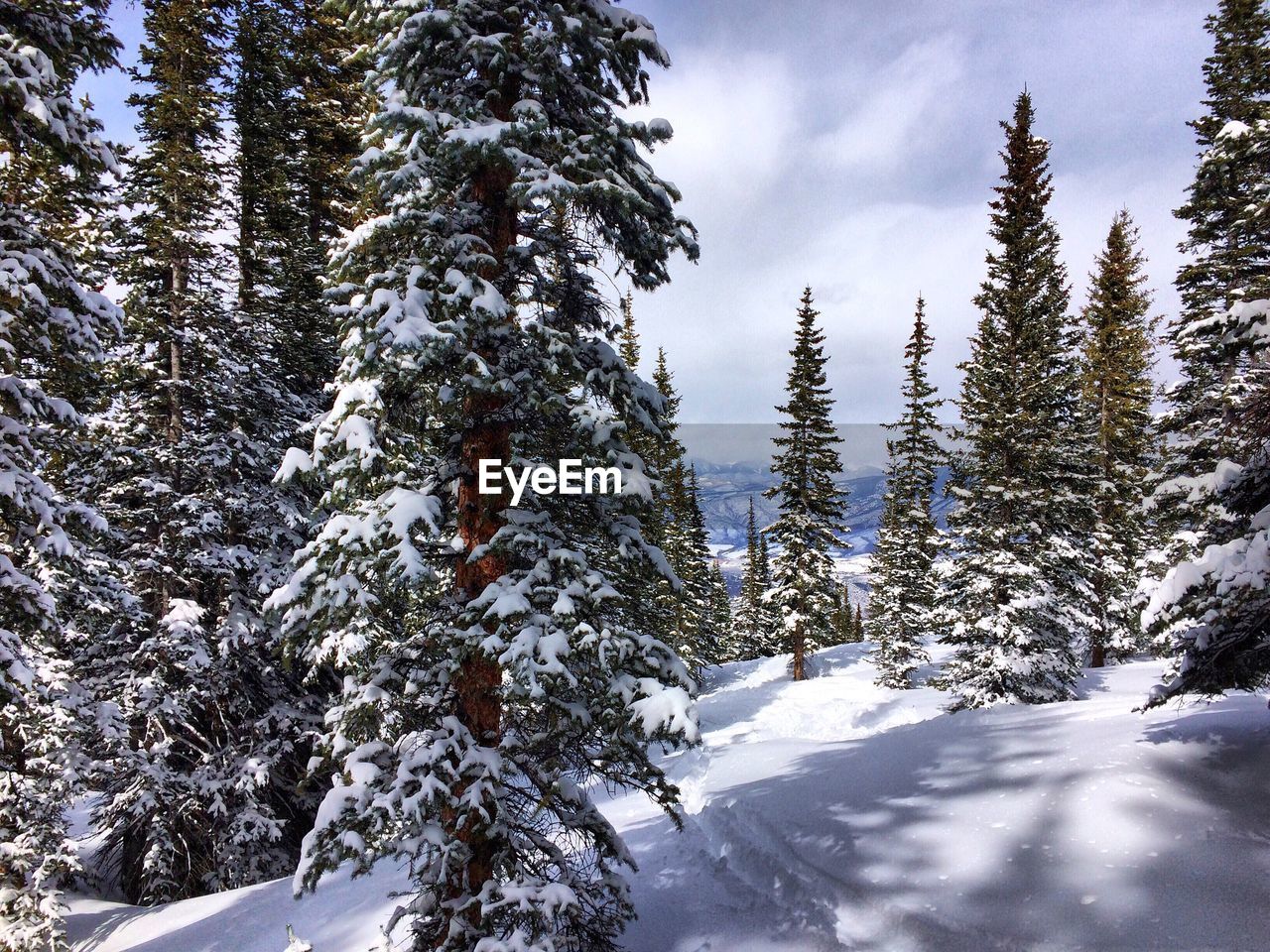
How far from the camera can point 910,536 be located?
109ft

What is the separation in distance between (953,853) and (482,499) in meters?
6.23

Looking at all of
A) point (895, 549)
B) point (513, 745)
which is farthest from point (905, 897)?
point (895, 549)

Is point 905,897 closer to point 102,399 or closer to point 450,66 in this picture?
point 450,66

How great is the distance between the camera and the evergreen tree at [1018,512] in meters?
17.1

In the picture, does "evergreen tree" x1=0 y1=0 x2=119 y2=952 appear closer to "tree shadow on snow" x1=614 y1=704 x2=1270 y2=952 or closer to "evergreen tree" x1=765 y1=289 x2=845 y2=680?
"tree shadow on snow" x1=614 y1=704 x2=1270 y2=952

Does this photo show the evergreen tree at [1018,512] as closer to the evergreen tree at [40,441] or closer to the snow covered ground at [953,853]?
the snow covered ground at [953,853]

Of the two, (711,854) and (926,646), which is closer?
(711,854)

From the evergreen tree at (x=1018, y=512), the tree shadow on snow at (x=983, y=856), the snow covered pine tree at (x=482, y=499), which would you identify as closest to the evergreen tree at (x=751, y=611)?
the evergreen tree at (x=1018, y=512)

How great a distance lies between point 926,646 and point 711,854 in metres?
31.5

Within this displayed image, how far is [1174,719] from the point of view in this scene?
25.4ft

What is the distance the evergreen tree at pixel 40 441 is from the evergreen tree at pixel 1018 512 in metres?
20.8

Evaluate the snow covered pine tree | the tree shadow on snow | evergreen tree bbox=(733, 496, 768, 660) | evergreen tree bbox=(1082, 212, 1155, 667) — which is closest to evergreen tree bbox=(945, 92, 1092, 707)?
evergreen tree bbox=(1082, 212, 1155, 667)

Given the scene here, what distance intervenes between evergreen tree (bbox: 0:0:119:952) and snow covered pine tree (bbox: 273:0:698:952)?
4836 millimetres

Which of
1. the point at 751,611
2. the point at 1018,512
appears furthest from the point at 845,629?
the point at 1018,512
